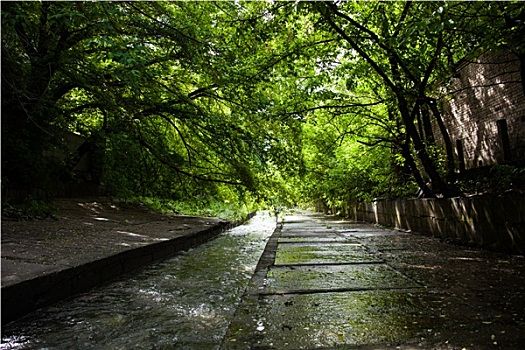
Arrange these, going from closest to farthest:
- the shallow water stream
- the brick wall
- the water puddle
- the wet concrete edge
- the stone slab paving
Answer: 1. the stone slab paving
2. the shallow water stream
3. the wet concrete edge
4. the water puddle
5. the brick wall

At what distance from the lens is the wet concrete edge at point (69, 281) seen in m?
2.64

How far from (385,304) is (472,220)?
3.96 m

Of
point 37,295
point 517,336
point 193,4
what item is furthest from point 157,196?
point 517,336

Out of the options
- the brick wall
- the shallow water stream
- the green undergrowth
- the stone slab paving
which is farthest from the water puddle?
the green undergrowth

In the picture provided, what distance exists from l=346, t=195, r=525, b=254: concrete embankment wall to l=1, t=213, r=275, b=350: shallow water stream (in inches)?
148

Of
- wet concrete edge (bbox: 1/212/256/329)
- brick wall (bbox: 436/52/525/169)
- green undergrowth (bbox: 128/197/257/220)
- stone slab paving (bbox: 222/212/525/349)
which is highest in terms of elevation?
brick wall (bbox: 436/52/525/169)

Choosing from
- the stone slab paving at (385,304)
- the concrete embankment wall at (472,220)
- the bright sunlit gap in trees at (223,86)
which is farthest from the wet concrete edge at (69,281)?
the concrete embankment wall at (472,220)

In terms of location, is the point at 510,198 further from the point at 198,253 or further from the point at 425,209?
the point at 198,253

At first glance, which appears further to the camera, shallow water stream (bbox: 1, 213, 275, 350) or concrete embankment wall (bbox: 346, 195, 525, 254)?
concrete embankment wall (bbox: 346, 195, 525, 254)

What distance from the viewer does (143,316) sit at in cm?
283

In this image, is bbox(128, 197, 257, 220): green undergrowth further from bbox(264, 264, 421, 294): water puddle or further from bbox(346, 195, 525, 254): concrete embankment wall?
bbox(264, 264, 421, 294): water puddle

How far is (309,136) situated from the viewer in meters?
12.1

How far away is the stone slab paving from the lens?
2.21 m

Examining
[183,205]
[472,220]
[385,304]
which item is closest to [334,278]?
[385,304]
